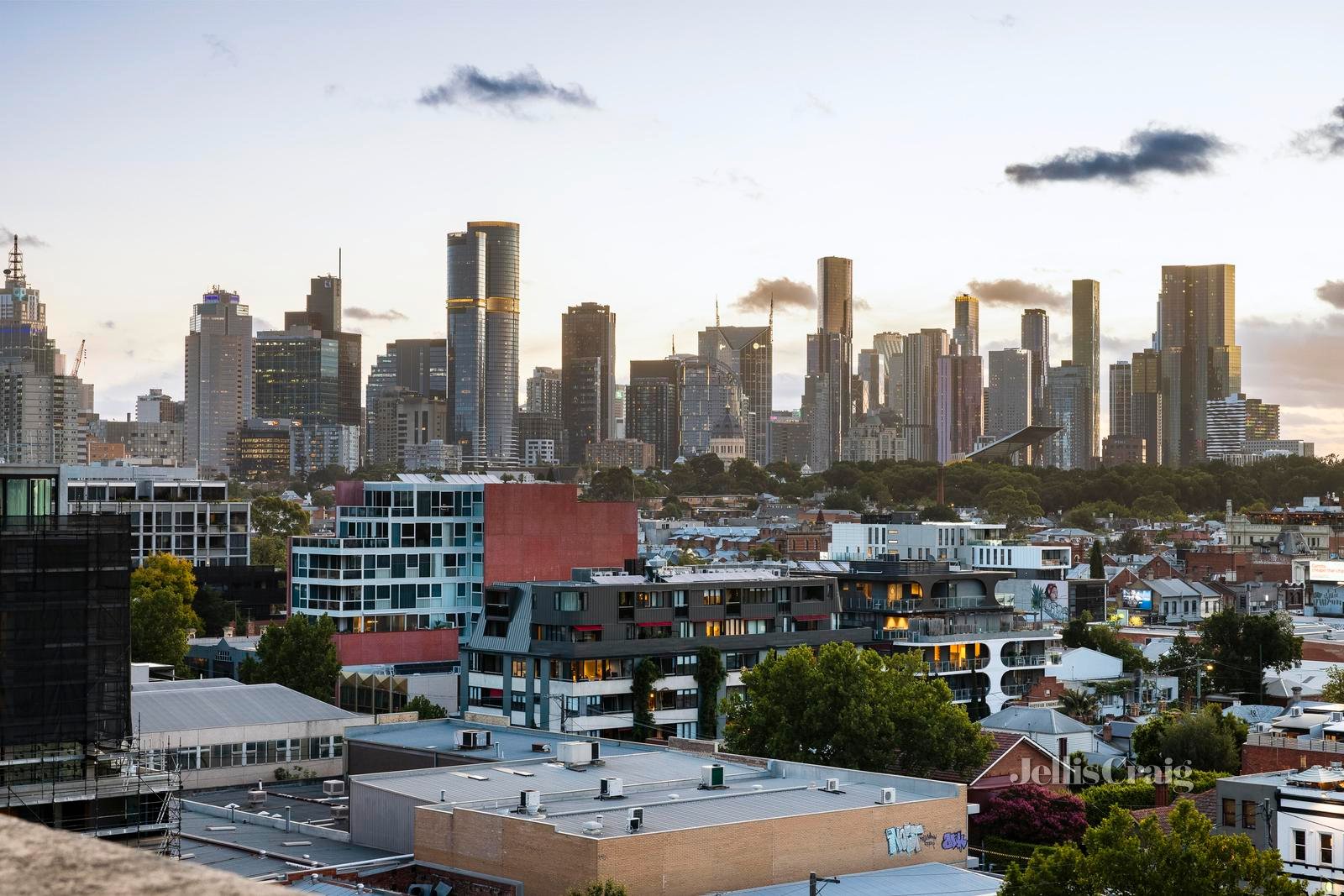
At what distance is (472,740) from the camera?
55.6 metres

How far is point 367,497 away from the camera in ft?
327

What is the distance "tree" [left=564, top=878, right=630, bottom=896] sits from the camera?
3381 cm

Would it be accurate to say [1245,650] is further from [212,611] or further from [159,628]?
[212,611]

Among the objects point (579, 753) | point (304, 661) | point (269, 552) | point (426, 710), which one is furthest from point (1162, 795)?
point (269, 552)

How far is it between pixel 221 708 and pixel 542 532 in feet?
116

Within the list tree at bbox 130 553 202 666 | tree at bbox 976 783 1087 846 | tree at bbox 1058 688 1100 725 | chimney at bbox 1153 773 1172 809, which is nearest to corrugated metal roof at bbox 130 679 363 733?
tree at bbox 130 553 202 666

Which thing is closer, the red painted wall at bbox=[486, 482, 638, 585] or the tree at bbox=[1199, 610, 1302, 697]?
the red painted wall at bbox=[486, 482, 638, 585]

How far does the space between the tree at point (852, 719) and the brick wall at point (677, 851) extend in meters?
20.5

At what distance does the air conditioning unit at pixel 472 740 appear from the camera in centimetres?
5553

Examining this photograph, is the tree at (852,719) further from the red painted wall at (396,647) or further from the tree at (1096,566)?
the tree at (1096,566)

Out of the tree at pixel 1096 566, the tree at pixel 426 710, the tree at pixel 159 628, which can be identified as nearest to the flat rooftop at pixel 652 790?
the tree at pixel 426 710

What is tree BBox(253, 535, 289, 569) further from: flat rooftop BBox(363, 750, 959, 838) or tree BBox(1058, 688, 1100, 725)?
flat rooftop BBox(363, 750, 959, 838)

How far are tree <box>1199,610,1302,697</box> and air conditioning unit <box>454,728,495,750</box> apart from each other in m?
60.0

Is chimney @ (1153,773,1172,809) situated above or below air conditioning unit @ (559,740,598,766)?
below
